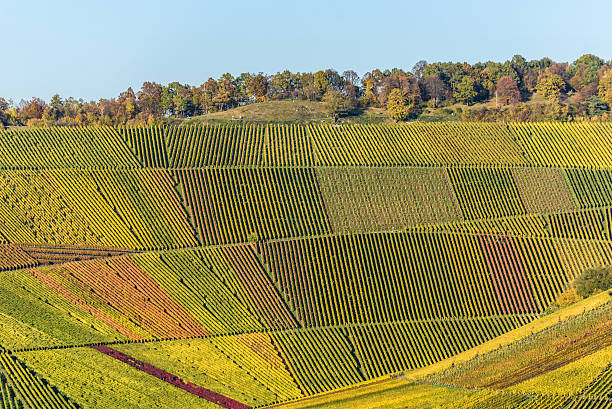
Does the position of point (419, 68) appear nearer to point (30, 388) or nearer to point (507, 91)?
point (507, 91)

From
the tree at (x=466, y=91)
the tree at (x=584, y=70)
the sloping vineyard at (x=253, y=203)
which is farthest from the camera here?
the tree at (x=584, y=70)

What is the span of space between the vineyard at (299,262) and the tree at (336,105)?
77.8 feet

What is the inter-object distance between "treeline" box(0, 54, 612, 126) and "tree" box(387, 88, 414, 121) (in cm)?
16

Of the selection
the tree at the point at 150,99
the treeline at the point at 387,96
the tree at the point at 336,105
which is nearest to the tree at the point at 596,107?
the treeline at the point at 387,96

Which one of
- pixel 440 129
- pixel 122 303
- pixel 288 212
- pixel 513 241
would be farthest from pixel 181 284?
pixel 440 129

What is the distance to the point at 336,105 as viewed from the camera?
13875 cm

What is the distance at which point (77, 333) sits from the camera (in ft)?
243

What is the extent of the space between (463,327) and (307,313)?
45.4ft

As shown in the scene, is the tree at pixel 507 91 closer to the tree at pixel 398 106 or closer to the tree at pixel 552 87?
the tree at pixel 552 87

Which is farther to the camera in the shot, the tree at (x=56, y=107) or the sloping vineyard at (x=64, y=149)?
the tree at (x=56, y=107)

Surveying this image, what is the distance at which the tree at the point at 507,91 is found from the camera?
147512 millimetres

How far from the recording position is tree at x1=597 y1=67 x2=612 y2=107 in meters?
143

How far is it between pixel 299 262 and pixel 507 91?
7773 centimetres

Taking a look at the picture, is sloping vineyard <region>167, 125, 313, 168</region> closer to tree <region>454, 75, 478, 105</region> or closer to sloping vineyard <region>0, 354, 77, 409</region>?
sloping vineyard <region>0, 354, 77, 409</region>
